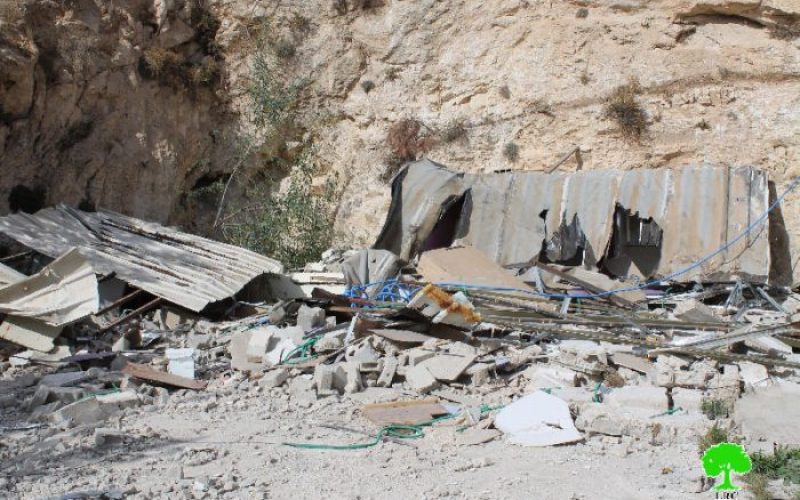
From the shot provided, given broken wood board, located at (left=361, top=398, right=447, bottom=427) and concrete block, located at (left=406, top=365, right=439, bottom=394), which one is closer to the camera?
broken wood board, located at (left=361, top=398, right=447, bottom=427)

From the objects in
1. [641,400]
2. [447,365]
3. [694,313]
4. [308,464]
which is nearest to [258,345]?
[447,365]

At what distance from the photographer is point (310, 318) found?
911cm

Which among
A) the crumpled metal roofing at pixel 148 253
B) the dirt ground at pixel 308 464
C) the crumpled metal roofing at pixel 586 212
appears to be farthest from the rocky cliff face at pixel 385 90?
the dirt ground at pixel 308 464

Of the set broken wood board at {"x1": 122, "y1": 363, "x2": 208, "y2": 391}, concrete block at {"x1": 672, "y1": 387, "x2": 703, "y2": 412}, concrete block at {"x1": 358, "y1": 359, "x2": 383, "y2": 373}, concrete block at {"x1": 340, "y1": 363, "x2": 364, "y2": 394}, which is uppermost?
concrete block at {"x1": 672, "y1": 387, "x2": 703, "y2": 412}

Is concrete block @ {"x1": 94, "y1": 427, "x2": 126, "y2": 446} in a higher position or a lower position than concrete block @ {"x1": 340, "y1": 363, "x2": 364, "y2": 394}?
lower

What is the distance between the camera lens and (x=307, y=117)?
16.1 m

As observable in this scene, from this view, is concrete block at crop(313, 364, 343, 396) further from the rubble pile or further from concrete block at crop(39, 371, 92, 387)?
concrete block at crop(39, 371, 92, 387)

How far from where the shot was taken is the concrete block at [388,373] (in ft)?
24.4

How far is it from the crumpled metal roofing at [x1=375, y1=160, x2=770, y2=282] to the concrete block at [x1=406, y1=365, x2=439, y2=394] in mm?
4575

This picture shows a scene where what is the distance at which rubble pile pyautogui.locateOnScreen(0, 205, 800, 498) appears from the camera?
6.44 m

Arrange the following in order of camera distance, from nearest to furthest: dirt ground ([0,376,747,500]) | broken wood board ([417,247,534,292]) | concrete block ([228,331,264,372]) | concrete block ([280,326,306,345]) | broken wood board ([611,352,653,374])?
dirt ground ([0,376,747,500]), broken wood board ([611,352,653,374]), concrete block ([228,331,264,372]), concrete block ([280,326,306,345]), broken wood board ([417,247,534,292])

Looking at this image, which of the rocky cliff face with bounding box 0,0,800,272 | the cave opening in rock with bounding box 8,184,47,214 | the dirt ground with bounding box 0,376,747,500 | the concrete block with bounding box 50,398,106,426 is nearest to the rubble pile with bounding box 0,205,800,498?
the concrete block with bounding box 50,398,106,426

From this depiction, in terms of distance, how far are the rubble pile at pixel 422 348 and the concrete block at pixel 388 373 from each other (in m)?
0.01

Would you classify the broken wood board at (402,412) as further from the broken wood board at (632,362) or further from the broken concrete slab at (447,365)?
the broken wood board at (632,362)
